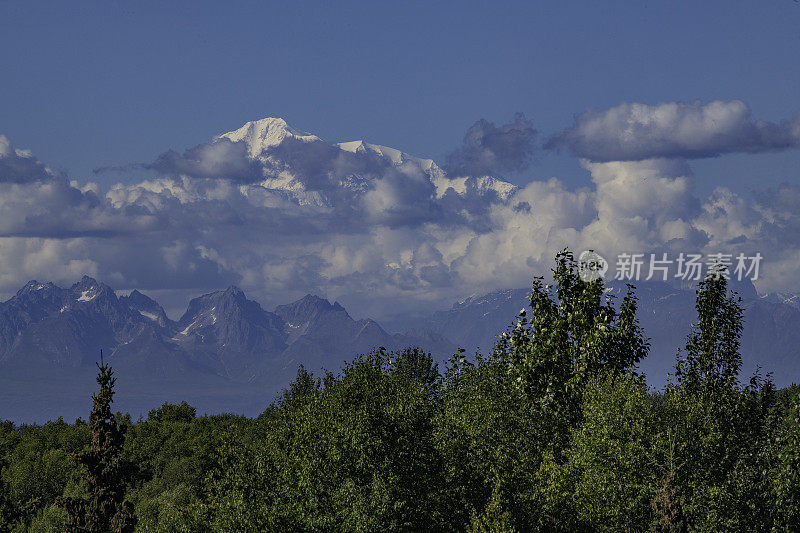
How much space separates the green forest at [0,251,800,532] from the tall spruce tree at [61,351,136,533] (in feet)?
0.35

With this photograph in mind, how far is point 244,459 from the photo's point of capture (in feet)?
200

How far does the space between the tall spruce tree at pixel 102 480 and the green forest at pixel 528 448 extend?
0.35 ft

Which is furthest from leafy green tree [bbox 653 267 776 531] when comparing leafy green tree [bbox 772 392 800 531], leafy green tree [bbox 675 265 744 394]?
leafy green tree [bbox 772 392 800 531]

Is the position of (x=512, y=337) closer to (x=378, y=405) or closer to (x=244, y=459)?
(x=378, y=405)

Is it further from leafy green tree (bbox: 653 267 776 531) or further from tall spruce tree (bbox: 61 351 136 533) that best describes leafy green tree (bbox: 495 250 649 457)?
tall spruce tree (bbox: 61 351 136 533)

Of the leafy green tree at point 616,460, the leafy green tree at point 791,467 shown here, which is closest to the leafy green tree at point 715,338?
the leafy green tree at point 616,460

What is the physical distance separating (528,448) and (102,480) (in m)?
26.3

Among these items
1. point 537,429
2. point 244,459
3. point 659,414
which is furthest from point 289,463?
point 659,414

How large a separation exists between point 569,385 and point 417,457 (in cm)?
1216

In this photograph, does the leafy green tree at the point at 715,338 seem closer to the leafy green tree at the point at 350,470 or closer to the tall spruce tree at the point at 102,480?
the leafy green tree at the point at 350,470

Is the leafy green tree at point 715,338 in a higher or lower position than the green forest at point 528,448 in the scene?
higher

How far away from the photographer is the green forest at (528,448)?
4997cm

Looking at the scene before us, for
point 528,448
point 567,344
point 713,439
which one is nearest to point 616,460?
point 713,439

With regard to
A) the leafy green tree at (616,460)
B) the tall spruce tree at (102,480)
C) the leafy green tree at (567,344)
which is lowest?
the tall spruce tree at (102,480)
